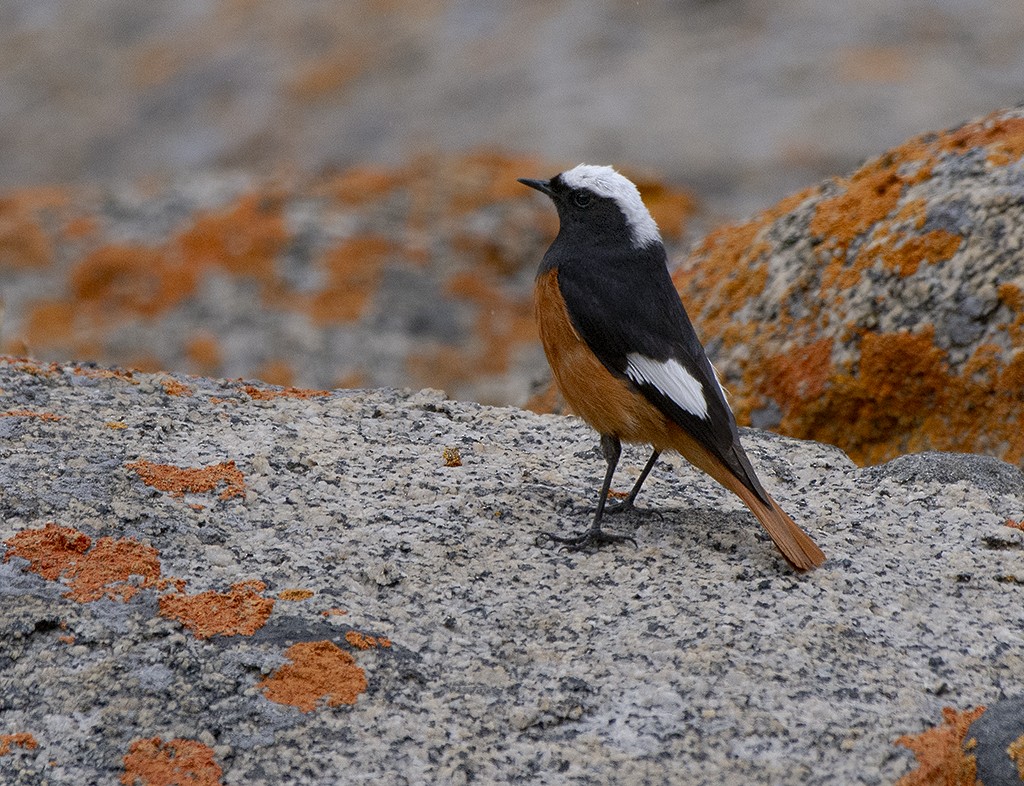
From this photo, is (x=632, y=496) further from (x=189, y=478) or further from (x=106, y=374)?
(x=106, y=374)

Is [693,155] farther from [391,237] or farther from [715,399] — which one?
[715,399]

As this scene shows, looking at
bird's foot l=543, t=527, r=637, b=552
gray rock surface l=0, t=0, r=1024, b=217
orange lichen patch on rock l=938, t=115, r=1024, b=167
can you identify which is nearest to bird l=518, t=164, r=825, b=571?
bird's foot l=543, t=527, r=637, b=552

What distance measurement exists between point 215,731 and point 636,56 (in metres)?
11.6

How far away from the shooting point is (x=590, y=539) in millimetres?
4125

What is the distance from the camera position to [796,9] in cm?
1406

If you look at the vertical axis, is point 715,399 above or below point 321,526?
above

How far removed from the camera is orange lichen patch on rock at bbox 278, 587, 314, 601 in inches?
144

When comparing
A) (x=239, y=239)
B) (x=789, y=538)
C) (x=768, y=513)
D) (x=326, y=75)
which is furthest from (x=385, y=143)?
(x=789, y=538)

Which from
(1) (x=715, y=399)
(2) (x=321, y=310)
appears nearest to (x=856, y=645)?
(1) (x=715, y=399)

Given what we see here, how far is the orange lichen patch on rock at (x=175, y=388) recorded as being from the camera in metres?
4.94

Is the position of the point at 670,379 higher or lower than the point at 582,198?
lower

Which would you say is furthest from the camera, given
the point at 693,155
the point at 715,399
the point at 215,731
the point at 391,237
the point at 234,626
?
the point at 693,155

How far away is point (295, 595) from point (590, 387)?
1447mm

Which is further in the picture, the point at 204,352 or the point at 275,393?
the point at 204,352
